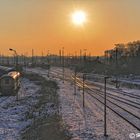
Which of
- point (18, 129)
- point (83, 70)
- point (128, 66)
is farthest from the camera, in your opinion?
point (83, 70)

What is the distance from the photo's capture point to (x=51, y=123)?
2598 centimetres

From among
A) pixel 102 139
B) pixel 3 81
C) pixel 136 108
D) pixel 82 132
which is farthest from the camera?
pixel 3 81

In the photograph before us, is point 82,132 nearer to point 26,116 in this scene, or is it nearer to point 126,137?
point 126,137

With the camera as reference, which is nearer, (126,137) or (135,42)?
(126,137)

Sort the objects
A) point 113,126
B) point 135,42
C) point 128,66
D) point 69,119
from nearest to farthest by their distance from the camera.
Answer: point 113,126 < point 69,119 < point 128,66 < point 135,42

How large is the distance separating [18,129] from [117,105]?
35.3 feet

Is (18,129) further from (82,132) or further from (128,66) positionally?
(128,66)

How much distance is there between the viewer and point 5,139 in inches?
1003

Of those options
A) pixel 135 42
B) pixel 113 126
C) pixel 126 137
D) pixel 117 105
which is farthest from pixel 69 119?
pixel 135 42

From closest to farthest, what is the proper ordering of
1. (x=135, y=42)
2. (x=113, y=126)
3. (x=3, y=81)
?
(x=113, y=126) < (x=3, y=81) < (x=135, y=42)

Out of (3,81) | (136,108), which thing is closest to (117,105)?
(136,108)

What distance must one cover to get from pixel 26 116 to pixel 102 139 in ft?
49.7

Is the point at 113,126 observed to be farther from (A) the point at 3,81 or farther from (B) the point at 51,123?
(A) the point at 3,81

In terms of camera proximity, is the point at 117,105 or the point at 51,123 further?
the point at 117,105
